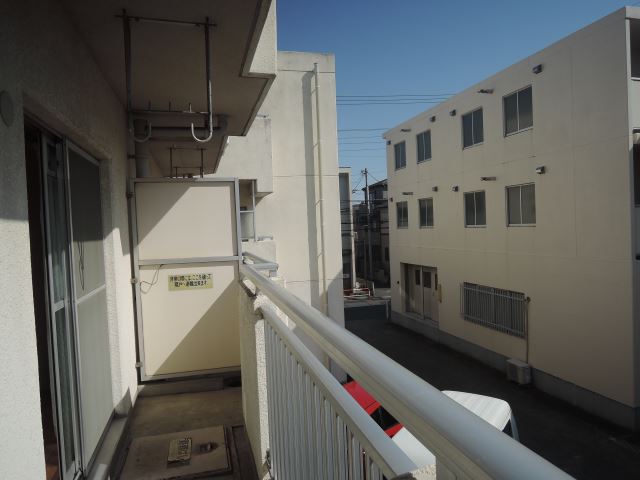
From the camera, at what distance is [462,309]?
1438 centimetres

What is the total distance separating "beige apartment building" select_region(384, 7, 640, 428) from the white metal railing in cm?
897

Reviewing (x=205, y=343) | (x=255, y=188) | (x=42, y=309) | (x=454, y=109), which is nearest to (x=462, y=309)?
(x=454, y=109)

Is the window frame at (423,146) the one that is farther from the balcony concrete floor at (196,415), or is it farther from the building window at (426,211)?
the balcony concrete floor at (196,415)

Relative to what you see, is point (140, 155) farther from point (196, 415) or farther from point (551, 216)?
point (551, 216)

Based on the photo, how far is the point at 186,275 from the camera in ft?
14.0

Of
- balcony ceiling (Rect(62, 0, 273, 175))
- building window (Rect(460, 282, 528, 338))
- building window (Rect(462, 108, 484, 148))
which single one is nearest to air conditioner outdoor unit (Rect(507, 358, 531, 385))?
building window (Rect(460, 282, 528, 338))

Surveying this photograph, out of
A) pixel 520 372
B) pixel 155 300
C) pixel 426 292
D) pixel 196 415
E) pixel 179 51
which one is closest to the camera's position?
pixel 179 51

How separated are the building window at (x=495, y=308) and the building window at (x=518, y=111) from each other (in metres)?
4.28

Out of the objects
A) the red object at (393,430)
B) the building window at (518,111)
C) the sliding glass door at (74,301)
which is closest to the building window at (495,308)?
the building window at (518,111)

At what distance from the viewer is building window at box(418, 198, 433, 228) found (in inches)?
635

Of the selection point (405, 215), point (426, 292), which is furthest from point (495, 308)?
point (405, 215)

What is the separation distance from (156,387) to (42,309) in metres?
1.26

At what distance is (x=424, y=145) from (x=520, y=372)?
8435 millimetres

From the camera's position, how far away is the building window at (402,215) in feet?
58.8
